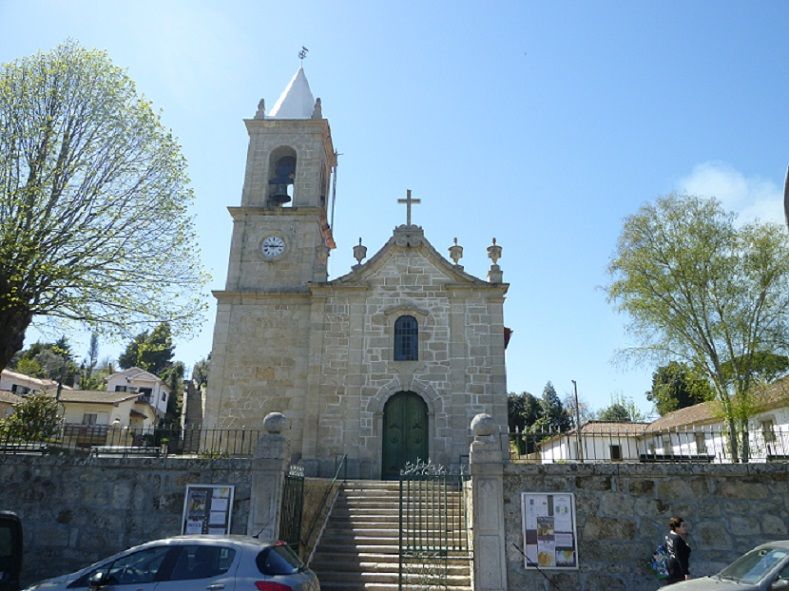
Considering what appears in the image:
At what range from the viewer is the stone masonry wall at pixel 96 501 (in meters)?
9.80

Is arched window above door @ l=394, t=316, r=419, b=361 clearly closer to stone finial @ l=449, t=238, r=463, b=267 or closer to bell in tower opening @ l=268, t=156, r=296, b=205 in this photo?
stone finial @ l=449, t=238, r=463, b=267

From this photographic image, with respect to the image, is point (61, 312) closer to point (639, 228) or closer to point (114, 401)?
point (639, 228)

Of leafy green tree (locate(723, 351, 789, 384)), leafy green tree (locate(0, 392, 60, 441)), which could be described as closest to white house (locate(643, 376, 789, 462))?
leafy green tree (locate(723, 351, 789, 384))

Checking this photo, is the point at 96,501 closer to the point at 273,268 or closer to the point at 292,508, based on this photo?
the point at 292,508

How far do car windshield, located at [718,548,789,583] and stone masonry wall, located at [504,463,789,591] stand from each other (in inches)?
70.8

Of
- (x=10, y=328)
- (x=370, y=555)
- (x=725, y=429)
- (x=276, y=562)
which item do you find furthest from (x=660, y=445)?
(x=10, y=328)

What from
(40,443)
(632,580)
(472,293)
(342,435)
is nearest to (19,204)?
(40,443)

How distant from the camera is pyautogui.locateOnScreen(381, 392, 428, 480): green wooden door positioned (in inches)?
663

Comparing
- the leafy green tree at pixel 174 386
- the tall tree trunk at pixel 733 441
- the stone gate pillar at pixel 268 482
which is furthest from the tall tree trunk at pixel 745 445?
the leafy green tree at pixel 174 386

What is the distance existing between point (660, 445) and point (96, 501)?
33198 mm

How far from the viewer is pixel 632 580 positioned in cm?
879

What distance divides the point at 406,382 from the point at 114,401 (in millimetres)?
30877

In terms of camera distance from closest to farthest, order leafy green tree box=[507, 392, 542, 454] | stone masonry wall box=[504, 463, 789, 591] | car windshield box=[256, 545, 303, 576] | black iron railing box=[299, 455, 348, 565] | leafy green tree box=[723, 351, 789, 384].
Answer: car windshield box=[256, 545, 303, 576] → stone masonry wall box=[504, 463, 789, 591] → black iron railing box=[299, 455, 348, 565] → leafy green tree box=[723, 351, 789, 384] → leafy green tree box=[507, 392, 542, 454]

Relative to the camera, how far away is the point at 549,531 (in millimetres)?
8984
